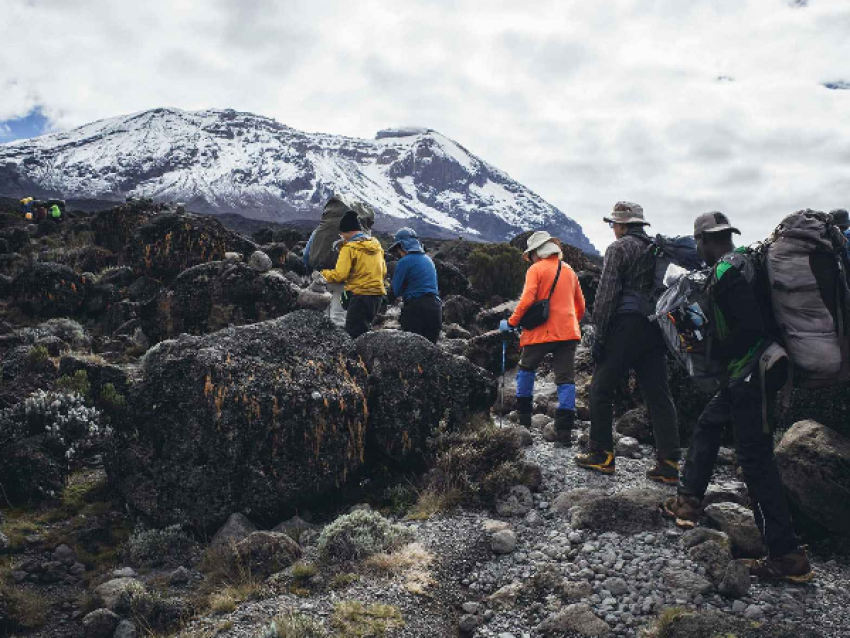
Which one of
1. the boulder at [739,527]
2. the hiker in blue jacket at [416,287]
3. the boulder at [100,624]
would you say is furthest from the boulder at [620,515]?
the hiker in blue jacket at [416,287]

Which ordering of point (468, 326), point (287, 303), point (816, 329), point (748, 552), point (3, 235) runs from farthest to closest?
point (3, 235)
point (468, 326)
point (287, 303)
point (748, 552)
point (816, 329)

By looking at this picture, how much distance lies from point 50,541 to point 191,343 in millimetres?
2144

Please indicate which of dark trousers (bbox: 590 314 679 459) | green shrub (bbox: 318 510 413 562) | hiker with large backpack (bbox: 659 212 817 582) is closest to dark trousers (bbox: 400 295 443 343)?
dark trousers (bbox: 590 314 679 459)

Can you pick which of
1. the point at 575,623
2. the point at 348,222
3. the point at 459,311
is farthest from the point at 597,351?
the point at 459,311

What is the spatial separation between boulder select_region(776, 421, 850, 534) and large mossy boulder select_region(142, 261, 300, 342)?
353 inches

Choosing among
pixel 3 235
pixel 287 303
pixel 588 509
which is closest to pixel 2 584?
pixel 588 509

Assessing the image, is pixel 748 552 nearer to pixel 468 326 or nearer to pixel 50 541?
pixel 50 541

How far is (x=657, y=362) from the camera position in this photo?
582cm

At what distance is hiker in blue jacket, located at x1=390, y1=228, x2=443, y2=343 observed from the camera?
8.11m

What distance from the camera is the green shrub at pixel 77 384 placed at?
7967 millimetres

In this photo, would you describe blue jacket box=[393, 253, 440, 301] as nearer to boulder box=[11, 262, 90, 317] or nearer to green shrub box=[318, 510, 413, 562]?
green shrub box=[318, 510, 413, 562]

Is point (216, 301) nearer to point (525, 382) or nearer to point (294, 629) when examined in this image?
point (525, 382)

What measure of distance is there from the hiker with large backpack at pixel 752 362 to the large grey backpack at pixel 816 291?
40 mm

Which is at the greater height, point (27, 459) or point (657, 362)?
point (657, 362)
